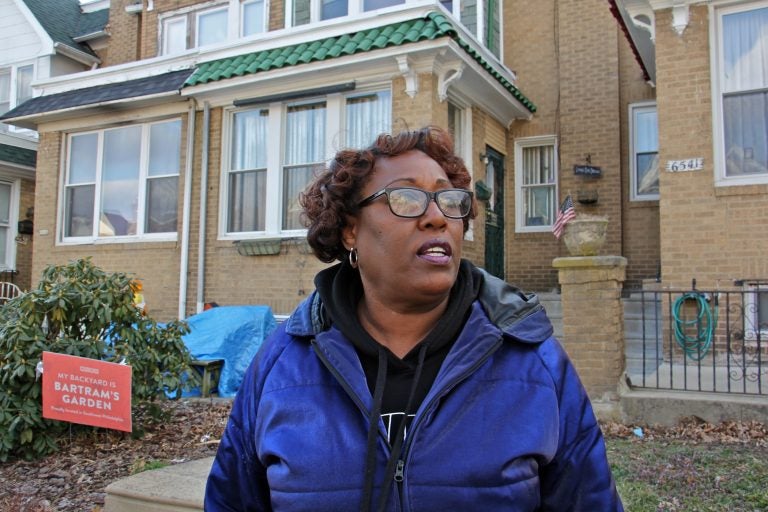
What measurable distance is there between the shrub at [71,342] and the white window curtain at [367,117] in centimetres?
433

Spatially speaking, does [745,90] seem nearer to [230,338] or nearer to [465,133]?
[465,133]

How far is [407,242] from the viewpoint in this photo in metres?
1.72

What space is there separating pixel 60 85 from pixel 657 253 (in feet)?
36.0

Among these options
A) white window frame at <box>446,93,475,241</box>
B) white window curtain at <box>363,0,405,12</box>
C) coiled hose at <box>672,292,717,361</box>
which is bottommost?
coiled hose at <box>672,292,717,361</box>

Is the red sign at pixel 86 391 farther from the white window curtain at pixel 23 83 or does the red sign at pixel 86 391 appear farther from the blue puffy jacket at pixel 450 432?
the white window curtain at pixel 23 83

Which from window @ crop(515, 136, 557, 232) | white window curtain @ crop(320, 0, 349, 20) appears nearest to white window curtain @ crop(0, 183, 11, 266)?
white window curtain @ crop(320, 0, 349, 20)

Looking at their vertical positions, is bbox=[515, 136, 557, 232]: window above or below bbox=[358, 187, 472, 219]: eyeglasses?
above

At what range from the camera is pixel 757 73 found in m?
6.99

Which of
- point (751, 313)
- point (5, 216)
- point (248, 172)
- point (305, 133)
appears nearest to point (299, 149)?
point (305, 133)

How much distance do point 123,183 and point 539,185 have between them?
7.43m

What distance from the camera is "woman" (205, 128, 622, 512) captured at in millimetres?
1441

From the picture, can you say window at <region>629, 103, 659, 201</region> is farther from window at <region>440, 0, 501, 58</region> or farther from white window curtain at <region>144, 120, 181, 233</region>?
white window curtain at <region>144, 120, 181, 233</region>

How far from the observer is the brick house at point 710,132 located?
22.5 ft

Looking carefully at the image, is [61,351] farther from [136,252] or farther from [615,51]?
[615,51]
